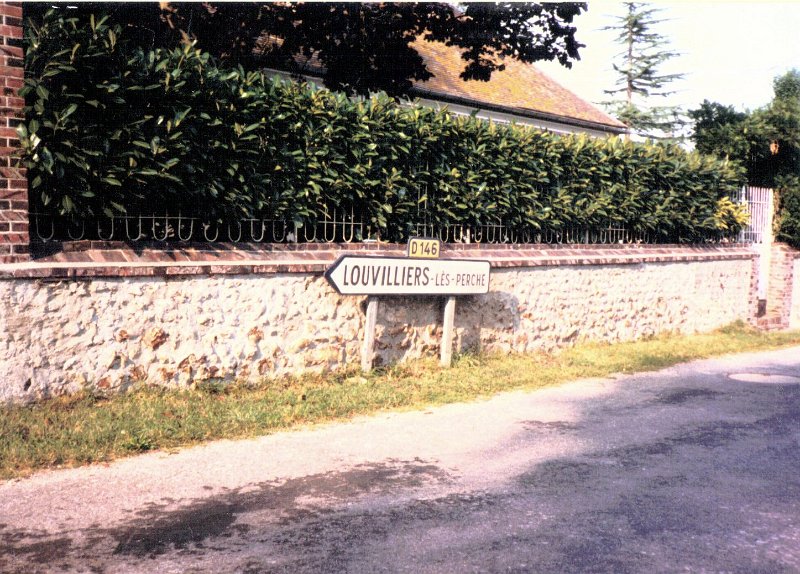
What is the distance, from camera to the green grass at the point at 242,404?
18.0 ft

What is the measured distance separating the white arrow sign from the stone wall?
390 millimetres

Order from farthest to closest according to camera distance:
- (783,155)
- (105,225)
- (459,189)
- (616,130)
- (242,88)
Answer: (616,130) → (783,155) → (459,189) → (242,88) → (105,225)

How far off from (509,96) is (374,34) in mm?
10453

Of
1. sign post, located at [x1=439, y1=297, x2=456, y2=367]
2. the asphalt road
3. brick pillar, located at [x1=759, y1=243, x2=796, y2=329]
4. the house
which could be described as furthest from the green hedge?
brick pillar, located at [x1=759, y1=243, x2=796, y2=329]

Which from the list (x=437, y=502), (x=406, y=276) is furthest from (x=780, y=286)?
(x=437, y=502)

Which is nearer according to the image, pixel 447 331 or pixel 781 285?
pixel 447 331

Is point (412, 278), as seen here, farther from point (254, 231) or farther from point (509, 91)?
point (509, 91)

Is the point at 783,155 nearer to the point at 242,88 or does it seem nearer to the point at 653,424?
the point at 653,424

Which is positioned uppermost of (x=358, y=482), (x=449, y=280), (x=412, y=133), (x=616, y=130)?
(x=616, y=130)

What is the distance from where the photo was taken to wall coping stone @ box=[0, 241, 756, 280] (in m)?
6.46

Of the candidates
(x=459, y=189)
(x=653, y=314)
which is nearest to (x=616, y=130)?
(x=653, y=314)

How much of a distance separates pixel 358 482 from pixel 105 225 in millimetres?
3771

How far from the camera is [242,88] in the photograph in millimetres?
7539

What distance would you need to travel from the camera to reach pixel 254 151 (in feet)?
24.8
